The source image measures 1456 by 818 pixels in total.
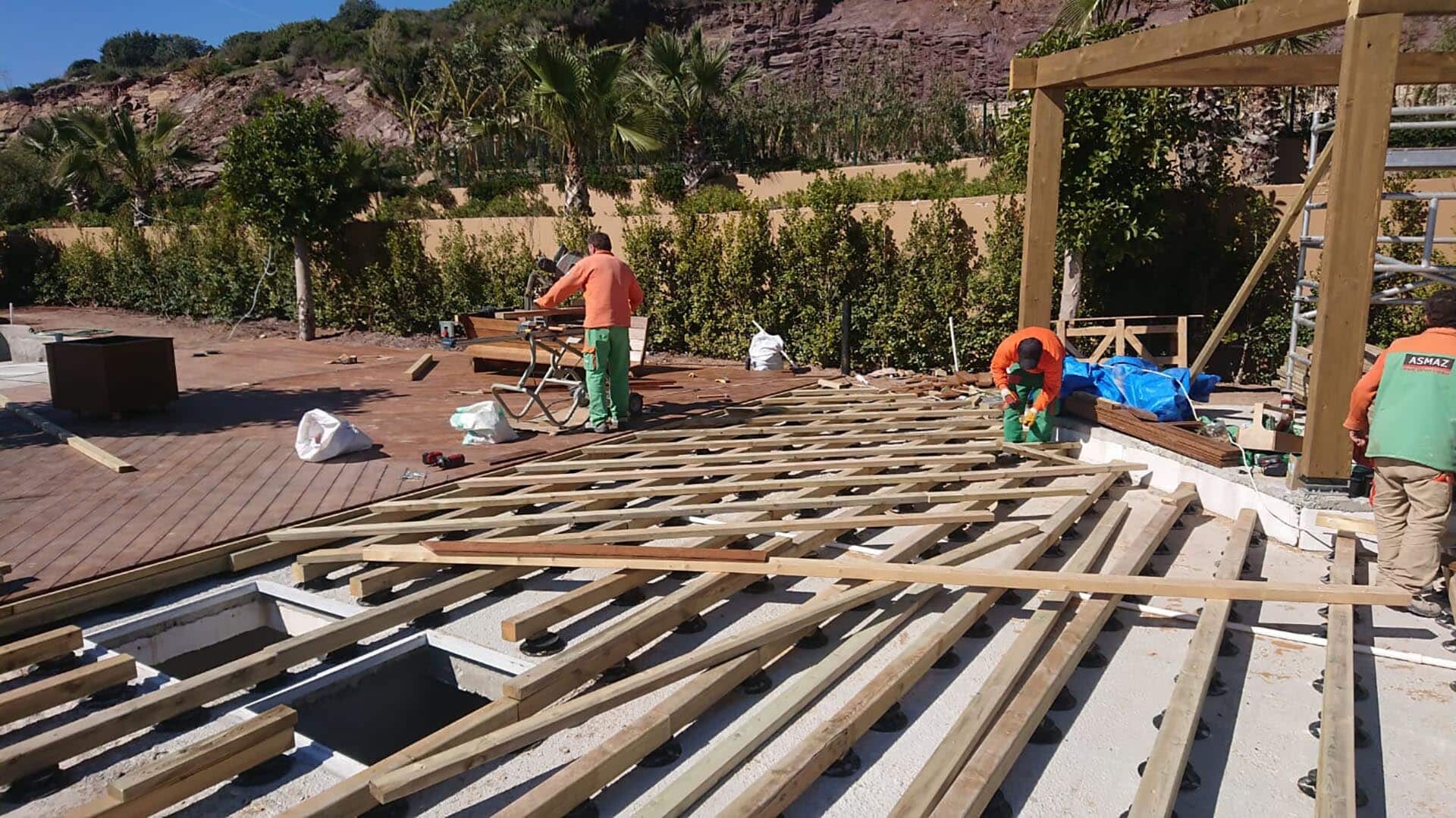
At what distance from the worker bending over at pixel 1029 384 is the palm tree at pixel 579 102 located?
26.5 feet

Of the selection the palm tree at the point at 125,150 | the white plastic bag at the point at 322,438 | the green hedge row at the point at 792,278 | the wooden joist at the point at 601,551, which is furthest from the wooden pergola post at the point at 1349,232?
the palm tree at the point at 125,150

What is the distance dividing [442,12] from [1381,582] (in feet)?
135

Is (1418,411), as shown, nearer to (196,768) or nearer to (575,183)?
(196,768)

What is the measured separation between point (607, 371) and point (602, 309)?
21.3 inches

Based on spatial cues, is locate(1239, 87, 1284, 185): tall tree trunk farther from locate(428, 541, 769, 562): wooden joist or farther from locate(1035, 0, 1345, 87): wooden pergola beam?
locate(428, 541, 769, 562): wooden joist

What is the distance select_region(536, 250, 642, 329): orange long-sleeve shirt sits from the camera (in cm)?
618

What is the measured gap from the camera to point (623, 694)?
9.13ft

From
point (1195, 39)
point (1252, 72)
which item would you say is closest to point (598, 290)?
point (1195, 39)

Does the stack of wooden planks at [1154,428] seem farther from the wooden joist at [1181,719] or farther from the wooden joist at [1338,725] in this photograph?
the wooden joist at [1338,725]

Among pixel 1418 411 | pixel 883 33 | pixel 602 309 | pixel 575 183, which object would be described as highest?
pixel 883 33

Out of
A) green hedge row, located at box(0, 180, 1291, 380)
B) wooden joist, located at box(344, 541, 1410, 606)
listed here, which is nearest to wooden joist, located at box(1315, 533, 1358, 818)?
wooden joist, located at box(344, 541, 1410, 606)

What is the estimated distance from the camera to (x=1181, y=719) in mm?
2605

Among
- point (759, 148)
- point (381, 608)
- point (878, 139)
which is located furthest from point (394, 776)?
point (878, 139)

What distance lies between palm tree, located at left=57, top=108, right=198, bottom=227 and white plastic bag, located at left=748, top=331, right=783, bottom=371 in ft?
51.1
